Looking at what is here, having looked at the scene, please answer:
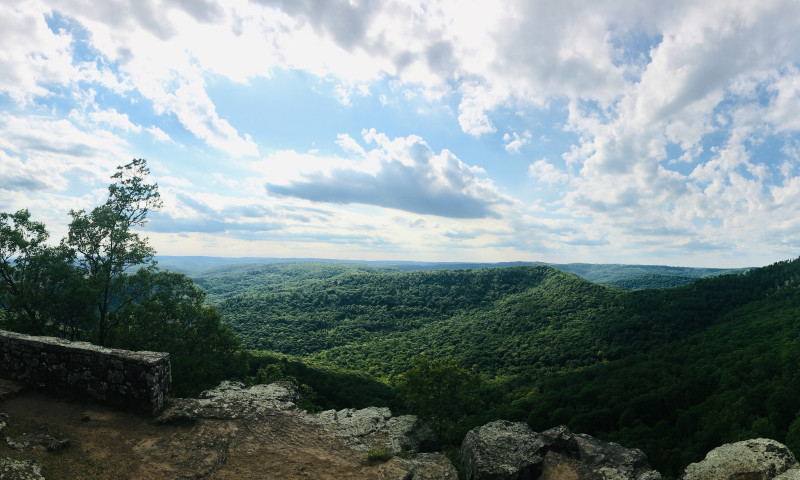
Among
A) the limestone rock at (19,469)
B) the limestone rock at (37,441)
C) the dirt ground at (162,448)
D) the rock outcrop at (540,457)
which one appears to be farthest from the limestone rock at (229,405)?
the rock outcrop at (540,457)

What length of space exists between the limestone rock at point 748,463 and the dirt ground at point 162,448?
8.91m

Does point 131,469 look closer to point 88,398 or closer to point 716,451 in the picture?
point 88,398

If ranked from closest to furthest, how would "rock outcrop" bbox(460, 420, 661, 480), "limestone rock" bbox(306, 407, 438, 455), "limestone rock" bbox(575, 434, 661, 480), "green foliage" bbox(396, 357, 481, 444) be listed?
"rock outcrop" bbox(460, 420, 661, 480) < "limestone rock" bbox(306, 407, 438, 455) < "limestone rock" bbox(575, 434, 661, 480) < "green foliage" bbox(396, 357, 481, 444)

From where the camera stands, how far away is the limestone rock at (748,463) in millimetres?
9172

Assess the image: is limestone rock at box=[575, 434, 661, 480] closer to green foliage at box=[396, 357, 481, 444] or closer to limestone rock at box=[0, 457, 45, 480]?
green foliage at box=[396, 357, 481, 444]

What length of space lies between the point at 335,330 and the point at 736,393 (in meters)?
117

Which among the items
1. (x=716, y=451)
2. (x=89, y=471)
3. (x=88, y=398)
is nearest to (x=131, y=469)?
(x=89, y=471)

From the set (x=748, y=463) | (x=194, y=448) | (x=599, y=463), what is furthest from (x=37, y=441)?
(x=748, y=463)

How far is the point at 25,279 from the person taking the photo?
22047 millimetres

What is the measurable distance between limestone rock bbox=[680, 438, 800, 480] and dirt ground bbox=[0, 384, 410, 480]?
351 inches

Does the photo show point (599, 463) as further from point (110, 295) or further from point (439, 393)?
point (110, 295)

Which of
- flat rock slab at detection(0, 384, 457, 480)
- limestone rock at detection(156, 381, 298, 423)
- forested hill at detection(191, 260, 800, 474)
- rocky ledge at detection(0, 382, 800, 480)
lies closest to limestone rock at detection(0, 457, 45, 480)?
rocky ledge at detection(0, 382, 800, 480)

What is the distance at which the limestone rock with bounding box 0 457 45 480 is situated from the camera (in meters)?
7.51

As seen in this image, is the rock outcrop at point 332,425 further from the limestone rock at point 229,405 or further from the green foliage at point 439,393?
the green foliage at point 439,393
